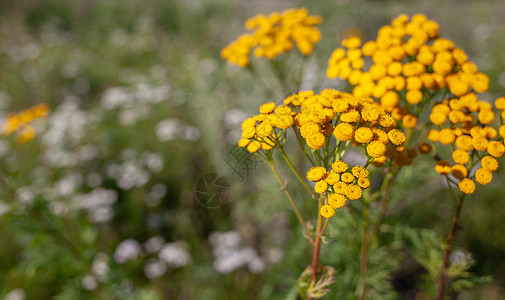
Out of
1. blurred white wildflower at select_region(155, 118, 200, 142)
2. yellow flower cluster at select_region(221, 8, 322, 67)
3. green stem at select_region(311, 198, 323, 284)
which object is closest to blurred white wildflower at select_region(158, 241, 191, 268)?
blurred white wildflower at select_region(155, 118, 200, 142)

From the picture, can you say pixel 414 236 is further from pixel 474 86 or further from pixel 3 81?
pixel 3 81

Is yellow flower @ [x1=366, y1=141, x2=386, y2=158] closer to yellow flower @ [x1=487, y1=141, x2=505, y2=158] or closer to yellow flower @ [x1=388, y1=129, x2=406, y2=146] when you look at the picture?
yellow flower @ [x1=388, y1=129, x2=406, y2=146]

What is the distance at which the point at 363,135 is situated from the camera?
3.31 ft

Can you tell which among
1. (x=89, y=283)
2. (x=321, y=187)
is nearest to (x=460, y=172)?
(x=321, y=187)

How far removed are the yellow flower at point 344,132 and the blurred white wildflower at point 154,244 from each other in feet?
8.39

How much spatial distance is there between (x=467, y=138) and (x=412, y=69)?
0.34 meters

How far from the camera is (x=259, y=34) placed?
1.96m

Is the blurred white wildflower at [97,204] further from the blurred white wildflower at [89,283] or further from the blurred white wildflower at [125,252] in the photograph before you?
the blurred white wildflower at [89,283]

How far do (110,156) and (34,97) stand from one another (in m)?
3.15

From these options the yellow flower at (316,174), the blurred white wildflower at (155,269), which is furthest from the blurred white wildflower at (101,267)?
the yellow flower at (316,174)

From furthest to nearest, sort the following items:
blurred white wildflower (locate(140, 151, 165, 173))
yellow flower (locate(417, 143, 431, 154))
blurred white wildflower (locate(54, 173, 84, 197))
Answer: blurred white wildflower (locate(140, 151, 165, 173)) → blurred white wildflower (locate(54, 173, 84, 197)) → yellow flower (locate(417, 143, 431, 154))

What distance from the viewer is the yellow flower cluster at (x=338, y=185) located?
3.13ft

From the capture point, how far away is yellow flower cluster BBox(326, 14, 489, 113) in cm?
125

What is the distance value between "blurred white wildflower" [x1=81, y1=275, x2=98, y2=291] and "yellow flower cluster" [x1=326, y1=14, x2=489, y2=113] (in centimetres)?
238
